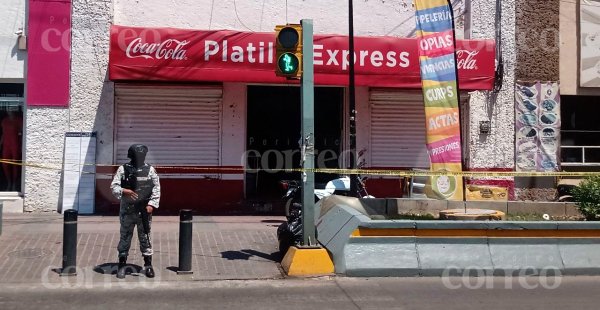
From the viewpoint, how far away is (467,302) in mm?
7262

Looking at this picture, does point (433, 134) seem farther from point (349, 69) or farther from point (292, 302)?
point (292, 302)

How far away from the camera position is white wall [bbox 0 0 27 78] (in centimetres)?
1398

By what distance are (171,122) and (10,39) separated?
415 centimetres

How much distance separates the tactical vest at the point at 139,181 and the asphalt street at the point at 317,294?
4.01 feet

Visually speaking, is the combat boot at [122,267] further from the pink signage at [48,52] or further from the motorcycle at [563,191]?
the motorcycle at [563,191]

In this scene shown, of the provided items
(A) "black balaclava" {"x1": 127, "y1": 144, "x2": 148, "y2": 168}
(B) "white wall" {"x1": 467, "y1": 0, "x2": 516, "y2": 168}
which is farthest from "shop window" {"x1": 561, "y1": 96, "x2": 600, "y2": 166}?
(A) "black balaclava" {"x1": 127, "y1": 144, "x2": 148, "y2": 168}

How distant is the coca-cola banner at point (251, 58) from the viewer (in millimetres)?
13336

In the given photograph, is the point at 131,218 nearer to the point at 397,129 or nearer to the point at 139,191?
the point at 139,191

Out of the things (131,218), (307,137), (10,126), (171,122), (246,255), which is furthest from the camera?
(171,122)

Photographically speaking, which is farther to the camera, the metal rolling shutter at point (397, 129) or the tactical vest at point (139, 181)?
the metal rolling shutter at point (397, 129)

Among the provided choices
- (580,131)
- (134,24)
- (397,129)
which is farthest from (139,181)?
(580,131)

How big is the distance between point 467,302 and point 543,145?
1025 cm

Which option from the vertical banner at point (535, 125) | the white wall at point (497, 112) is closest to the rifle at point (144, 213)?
the white wall at point (497, 112)

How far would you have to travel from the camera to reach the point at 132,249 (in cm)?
1025
